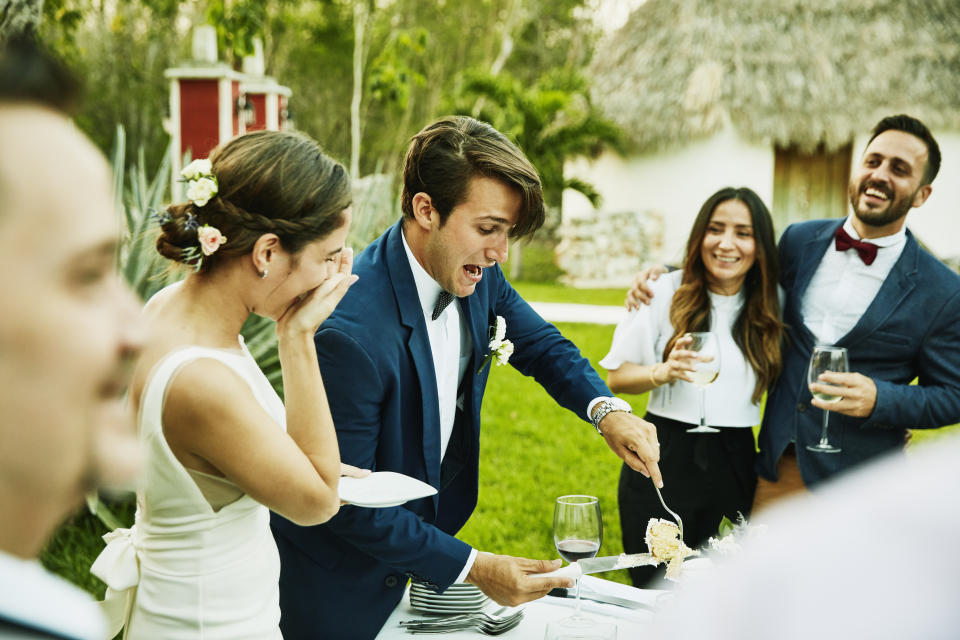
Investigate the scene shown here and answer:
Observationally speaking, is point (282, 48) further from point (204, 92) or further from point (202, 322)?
point (202, 322)

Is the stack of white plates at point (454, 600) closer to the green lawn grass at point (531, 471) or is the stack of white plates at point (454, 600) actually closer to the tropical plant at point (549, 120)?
the green lawn grass at point (531, 471)

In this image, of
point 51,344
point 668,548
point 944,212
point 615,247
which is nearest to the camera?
point 51,344

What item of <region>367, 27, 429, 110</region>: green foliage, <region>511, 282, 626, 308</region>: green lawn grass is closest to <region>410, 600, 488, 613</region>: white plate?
<region>367, 27, 429, 110</region>: green foliage

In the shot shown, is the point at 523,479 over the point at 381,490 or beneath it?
beneath

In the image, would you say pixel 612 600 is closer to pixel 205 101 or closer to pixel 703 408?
pixel 703 408

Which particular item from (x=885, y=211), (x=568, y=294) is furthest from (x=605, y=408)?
(x=568, y=294)

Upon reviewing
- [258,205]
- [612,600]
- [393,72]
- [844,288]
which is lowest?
[612,600]

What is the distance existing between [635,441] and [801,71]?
51.4 feet

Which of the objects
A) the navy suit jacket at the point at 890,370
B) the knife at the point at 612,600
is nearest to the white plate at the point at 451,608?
the knife at the point at 612,600

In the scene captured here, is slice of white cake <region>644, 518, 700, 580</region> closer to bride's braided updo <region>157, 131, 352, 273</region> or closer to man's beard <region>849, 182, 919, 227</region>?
bride's braided updo <region>157, 131, 352, 273</region>

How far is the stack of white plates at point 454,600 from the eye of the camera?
87.0 inches

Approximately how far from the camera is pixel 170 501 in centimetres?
163

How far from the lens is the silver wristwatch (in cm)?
267

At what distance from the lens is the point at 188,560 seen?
1671 millimetres
